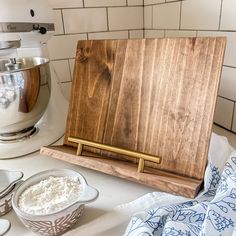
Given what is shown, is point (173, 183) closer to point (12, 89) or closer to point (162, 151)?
point (162, 151)

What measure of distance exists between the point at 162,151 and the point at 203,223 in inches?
5.2

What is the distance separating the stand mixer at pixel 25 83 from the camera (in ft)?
1.57

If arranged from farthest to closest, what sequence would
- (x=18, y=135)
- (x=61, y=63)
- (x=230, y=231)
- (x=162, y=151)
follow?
1. (x=61, y=63)
2. (x=18, y=135)
3. (x=162, y=151)
4. (x=230, y=231)

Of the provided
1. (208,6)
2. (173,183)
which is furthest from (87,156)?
(208,6)

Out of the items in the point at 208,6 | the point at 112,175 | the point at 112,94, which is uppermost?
the point at 208,6

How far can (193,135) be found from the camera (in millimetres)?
377

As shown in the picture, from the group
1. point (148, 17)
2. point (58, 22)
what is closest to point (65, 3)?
point (58, 22)

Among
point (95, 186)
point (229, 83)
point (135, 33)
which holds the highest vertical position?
point (135, 33)

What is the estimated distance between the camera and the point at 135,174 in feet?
1.27

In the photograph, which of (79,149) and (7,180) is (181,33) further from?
(7,180)

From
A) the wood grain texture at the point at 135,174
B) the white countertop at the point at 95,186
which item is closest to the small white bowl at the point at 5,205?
the white countertop at the point at 95,186

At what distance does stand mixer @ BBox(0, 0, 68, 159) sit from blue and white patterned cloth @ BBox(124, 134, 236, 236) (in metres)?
0.32

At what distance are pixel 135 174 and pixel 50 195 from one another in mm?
130

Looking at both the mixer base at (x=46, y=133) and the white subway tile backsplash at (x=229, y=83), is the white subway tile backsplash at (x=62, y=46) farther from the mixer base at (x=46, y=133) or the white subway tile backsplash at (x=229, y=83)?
the white subway tile backsplash at (x=229, y=83)
